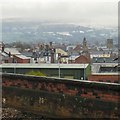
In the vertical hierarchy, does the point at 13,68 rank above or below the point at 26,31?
below

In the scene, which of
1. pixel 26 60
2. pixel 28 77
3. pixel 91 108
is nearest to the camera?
pixel 91 108

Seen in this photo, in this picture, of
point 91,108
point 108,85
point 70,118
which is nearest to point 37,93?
point 70,118

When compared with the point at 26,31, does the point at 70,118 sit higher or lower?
lower

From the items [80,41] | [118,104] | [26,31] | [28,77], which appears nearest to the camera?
[118,104]

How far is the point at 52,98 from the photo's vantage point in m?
7.50

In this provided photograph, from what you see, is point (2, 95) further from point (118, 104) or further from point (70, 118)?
point (118, 104)

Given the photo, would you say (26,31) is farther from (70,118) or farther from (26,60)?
(70,118)

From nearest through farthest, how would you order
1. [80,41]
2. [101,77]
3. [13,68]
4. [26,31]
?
[101,77], [13,68], [26,31], [80,41]

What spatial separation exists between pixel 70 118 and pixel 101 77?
1725 centimetres

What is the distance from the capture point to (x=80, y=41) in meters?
75.9

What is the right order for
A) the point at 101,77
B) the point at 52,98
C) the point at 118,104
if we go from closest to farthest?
1. the point at 118,104
2. the point at 52,98
3. the point at 101,77

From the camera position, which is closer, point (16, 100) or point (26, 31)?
point (16, 100)

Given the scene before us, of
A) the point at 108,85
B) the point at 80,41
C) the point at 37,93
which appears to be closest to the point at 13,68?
the point at 37,93

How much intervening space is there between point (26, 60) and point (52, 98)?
122 ft
